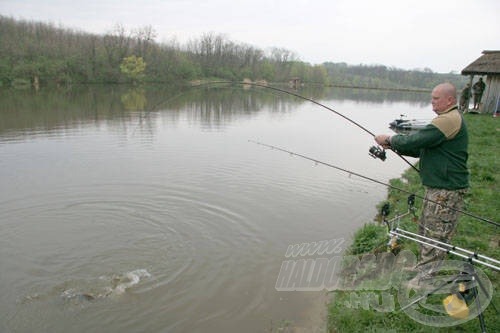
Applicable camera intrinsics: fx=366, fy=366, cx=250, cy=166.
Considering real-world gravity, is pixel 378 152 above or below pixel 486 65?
below

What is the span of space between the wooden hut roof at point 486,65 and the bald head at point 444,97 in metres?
22.8

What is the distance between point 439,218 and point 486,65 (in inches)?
953

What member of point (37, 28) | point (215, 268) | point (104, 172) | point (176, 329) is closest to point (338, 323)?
point (176, 329)

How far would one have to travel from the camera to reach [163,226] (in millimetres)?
8266

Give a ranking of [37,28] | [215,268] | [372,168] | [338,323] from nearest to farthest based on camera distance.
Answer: [338,323] < [215,268] < [372,168] < [37,28]

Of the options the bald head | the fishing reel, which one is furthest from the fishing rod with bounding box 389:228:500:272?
the bald head

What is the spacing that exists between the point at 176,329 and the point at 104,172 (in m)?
8.41

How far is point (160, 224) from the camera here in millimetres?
8367

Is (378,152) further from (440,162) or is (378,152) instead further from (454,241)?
(454,241)

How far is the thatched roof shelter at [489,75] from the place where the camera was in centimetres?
2309

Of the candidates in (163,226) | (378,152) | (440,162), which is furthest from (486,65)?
(163,226)

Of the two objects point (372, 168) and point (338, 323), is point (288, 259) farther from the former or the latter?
point (372, 168)

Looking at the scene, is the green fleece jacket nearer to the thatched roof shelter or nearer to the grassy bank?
the grassy bank

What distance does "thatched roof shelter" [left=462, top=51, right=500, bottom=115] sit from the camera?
23.1 m
